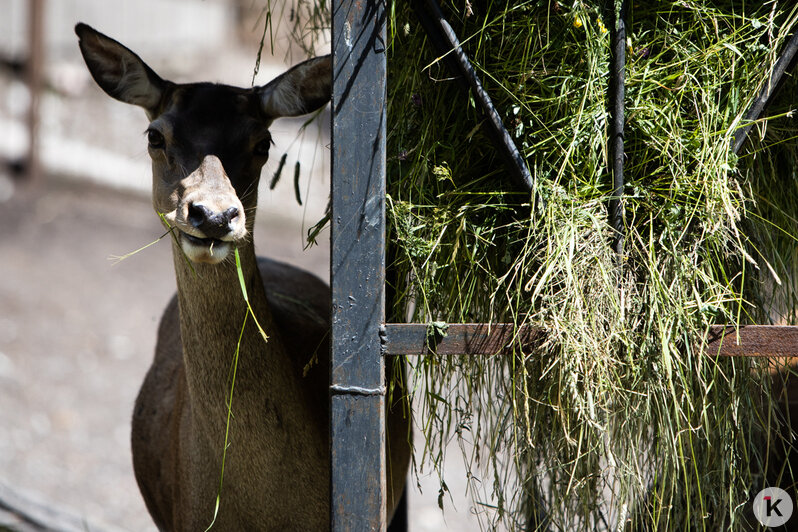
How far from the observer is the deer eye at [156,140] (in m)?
2.87

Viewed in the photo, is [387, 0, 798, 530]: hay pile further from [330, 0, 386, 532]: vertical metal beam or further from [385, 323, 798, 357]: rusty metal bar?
[330, 0, 386, 532]: vertical metal beam

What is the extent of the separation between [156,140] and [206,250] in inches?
23.9

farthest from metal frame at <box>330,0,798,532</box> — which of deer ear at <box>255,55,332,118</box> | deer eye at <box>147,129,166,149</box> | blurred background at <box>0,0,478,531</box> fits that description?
blurred background at <box>0,0,478,531</box>

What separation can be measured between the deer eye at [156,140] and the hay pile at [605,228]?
0.93 m

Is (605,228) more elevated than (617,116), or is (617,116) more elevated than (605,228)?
(617,116)

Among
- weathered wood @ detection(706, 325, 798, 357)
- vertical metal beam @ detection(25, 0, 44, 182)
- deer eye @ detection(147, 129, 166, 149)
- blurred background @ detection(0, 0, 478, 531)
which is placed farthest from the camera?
vertical metal beam @ detection(25, 0, 44, 182)

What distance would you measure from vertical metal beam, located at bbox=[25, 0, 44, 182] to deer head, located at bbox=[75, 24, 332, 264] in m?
8.29

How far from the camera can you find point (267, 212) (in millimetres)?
11445

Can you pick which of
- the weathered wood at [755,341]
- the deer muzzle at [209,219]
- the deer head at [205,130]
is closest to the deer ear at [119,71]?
the deer head at [205,130]

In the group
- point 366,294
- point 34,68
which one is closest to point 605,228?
point 366,294

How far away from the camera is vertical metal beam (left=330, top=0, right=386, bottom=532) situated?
2.15 meters

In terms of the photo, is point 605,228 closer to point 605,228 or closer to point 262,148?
point 605,228

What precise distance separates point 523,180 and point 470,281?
13.4 inches

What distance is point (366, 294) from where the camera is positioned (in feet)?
7.14
